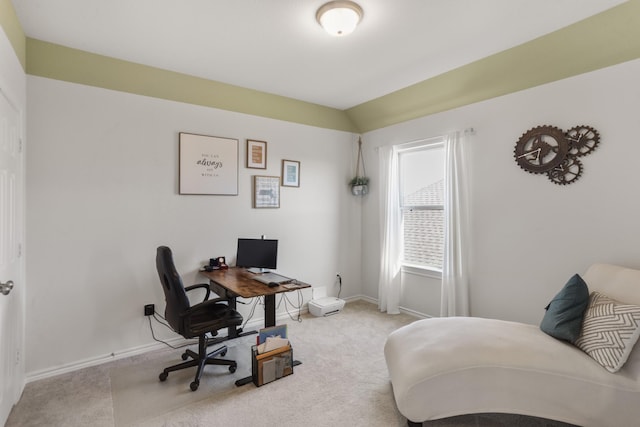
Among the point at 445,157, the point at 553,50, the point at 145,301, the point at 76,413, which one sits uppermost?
the point at 553,50

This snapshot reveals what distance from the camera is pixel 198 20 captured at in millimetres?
2242

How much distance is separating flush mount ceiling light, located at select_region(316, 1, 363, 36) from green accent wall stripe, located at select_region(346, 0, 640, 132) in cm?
143

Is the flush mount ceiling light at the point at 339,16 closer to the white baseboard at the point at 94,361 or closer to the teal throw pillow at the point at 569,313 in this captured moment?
the teal throw pillow at the point at 569,313

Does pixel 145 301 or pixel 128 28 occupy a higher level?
pixel 128 28

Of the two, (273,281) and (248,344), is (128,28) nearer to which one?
(273,281)

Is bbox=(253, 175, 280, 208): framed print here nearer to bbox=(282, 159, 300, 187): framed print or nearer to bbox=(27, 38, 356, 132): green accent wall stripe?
bbox=(282, 159, 300, 187): framed print

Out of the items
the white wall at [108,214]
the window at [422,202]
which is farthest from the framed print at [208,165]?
the window at [422,202]

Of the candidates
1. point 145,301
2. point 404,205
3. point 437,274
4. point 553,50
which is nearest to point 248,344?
point 145,301

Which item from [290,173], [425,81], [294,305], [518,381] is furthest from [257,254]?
[425,81]

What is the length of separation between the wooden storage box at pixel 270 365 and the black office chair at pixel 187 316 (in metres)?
0.26

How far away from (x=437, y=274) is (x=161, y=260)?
2.85 metres

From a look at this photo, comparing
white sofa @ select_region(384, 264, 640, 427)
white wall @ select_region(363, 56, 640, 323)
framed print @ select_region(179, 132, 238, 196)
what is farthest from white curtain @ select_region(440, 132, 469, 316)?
framed print @ select_region(179, 132, 238, 196)

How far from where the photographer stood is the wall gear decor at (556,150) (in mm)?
2543

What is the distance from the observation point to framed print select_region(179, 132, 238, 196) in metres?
3.15
